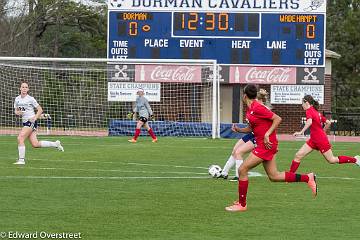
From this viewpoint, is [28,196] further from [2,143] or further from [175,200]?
[2,143]

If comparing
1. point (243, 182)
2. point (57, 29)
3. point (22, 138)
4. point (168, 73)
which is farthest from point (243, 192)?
point (57, 29)

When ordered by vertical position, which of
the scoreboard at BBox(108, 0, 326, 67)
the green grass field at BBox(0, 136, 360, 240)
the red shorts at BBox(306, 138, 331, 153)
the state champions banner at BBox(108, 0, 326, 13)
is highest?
the state champions banner at BBox(108, 0, 326, 13)

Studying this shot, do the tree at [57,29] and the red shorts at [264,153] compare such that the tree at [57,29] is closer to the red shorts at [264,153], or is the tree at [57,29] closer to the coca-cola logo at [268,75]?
the coca-cola logo at [268,75]

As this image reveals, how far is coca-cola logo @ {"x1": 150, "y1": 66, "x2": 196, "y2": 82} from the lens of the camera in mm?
39312

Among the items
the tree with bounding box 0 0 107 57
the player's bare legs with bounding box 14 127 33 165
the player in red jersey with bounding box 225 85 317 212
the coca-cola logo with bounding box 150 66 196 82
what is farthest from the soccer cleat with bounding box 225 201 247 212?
the tree with bounding box 0 0 107 57

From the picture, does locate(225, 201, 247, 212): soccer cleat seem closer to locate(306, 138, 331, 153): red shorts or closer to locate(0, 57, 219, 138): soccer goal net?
locate(306, 138, 331, 153): red shorts

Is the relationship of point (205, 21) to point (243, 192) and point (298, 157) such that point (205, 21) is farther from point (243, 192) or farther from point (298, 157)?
point (243, 192)

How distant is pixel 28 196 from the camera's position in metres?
13.1

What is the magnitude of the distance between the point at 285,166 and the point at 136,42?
62.1 ft

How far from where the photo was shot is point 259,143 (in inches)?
480

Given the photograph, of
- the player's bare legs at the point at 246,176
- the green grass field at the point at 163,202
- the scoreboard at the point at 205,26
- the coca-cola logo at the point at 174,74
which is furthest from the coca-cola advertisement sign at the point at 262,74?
the player's bare legs at the point at 246,176

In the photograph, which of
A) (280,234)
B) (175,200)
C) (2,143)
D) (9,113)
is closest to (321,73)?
(9,113)

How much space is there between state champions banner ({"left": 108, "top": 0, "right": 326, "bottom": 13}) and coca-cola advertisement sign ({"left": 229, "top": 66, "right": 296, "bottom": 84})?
291 cm

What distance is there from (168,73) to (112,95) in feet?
8.76
